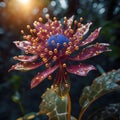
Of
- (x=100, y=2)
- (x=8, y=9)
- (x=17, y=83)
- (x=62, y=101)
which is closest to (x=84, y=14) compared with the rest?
(x=100, y=2)

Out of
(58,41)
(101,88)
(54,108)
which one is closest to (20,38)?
(54,108)

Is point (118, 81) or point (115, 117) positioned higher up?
point (118, 81)

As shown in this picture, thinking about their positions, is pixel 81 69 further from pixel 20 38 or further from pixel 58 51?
pixel 20 38

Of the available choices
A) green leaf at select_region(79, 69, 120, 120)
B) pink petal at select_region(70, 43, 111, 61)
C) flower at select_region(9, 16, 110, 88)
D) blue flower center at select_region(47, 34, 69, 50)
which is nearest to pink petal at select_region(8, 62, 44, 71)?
flower at select_region(9, 16, 110, 88)

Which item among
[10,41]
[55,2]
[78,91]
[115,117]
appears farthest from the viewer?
[10,41]

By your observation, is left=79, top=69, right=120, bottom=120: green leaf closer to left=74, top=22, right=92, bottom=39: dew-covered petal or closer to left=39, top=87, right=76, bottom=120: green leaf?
left=39, top=87, right=76, bottom=120: green leaf

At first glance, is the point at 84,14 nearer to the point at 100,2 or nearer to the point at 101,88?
the point at 100,2

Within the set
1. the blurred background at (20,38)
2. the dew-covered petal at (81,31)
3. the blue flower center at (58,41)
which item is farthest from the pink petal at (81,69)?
the blurred background at (20,38)
